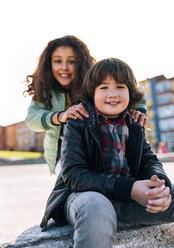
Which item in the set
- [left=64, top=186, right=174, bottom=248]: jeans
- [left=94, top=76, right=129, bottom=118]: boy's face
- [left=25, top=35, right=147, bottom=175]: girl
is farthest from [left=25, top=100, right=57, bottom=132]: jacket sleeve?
[left=64, top=186, right=174, bottom=248]: jeans

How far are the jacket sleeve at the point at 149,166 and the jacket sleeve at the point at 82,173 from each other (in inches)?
10.7

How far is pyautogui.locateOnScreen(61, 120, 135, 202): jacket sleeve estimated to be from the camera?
50.0 inches

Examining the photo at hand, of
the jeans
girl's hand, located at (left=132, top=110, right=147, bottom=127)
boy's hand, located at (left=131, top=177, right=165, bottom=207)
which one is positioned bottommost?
the jeans

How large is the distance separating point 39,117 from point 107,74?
2.68 feet

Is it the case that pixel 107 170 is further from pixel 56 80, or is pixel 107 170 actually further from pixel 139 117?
pixel 56 80

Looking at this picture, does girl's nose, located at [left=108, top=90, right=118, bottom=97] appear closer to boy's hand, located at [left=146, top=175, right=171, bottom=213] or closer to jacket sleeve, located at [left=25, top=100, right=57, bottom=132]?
boy's hand, located at [left=146, top=175, right=171, bottom=213]

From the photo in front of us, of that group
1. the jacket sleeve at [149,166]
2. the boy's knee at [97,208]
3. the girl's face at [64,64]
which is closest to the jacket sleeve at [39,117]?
the girl's face at [64,64]

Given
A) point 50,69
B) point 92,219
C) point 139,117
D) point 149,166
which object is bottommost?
point 92,219

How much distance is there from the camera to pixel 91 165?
148cm

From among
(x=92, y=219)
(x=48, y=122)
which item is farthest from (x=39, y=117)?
(x=92, y=219)

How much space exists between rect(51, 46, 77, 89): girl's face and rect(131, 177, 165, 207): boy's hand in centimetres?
135

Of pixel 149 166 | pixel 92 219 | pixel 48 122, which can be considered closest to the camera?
pixel 92 219

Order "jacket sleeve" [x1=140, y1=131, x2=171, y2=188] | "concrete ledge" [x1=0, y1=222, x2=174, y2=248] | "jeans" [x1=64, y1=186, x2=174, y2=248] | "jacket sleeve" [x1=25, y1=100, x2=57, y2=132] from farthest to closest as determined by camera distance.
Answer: "jacket sleeve" [x1=25, y1=100, x2=57, y2=132] → "jacket sleeve" [x1=140, y1=131, x2=171, y2=188] → "concrete ledge" [x1=0, y1=222, x2=174, y2=248] → "jeans" [x1=64, y1=186, x2=174, y2=248]

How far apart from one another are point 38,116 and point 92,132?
0.85 metres
